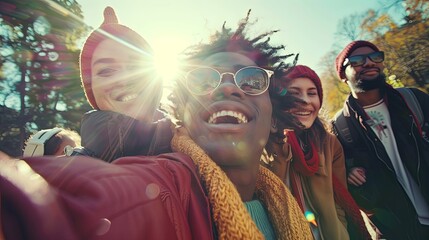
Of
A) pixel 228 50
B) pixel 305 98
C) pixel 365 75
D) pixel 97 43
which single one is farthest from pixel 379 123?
pixel 97 43

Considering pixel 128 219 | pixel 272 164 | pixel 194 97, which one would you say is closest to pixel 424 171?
pixel 272 164

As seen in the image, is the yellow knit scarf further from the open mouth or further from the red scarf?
the open mouth

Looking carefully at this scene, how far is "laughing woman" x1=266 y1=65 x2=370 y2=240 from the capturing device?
234 cm

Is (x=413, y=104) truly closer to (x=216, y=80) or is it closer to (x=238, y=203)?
(x=216, y=80)

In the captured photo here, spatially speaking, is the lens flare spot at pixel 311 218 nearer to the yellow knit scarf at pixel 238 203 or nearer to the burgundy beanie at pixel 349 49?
the yellow knit scarf at pixel 238 203

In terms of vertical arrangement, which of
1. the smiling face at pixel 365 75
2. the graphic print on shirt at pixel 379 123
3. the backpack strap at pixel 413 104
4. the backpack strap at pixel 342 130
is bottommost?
the backpack strap at pixel 342 130

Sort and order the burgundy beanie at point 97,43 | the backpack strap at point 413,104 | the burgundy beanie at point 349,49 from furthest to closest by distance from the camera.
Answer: the burgundy beanie at point 349,49 → the backpack strap at point 413,104 → the burgundy beanie at point 97,43

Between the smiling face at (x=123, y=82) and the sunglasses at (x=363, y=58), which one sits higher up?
the sunglasses at (x=363, y=58)

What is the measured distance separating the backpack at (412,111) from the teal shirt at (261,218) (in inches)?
75.6

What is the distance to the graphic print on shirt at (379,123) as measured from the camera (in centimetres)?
314

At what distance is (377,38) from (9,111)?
1564 cm

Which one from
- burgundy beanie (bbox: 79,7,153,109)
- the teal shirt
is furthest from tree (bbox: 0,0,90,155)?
the teal shirt

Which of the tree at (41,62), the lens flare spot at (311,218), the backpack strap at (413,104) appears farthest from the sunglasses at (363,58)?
the tree at (41,62)

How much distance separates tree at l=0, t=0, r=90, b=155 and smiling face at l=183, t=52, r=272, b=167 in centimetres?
981
